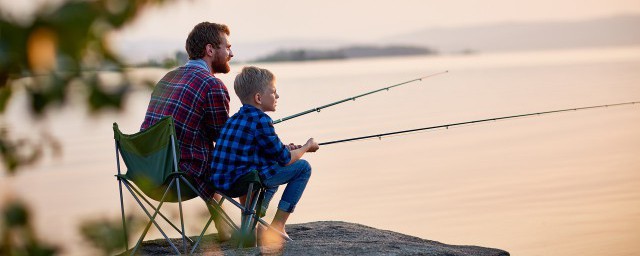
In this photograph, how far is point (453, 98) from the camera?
62.5 ft

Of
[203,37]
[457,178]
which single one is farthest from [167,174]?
[457,178]

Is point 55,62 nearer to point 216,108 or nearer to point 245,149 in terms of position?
point 245,149

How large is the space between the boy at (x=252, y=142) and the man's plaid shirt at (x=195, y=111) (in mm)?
145

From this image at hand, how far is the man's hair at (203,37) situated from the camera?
4523 mm

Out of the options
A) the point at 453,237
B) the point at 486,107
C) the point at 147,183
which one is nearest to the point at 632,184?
the point at 453,237

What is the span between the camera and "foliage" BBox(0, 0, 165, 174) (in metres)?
1.20

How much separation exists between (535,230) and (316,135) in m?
6.05

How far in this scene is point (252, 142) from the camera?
4254 mm

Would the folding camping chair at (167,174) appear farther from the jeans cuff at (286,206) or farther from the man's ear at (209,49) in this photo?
the man's ear at (209,49)

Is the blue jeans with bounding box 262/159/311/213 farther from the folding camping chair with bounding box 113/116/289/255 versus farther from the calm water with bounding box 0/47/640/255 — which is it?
the calm water with bounding box 0/47/640/255

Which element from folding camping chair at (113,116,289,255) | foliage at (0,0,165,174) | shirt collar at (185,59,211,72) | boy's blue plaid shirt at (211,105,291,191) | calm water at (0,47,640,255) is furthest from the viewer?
calm water at (0,47,640,255)

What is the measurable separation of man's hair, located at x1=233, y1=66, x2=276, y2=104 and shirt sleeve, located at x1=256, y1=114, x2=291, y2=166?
113 mm

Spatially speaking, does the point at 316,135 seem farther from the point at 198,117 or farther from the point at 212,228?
the point at 198,117

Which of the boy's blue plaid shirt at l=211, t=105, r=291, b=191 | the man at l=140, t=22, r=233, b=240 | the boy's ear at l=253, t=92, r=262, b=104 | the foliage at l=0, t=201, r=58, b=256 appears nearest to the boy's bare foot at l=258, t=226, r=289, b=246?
the man at l=140, t=22, r=233, b=240
